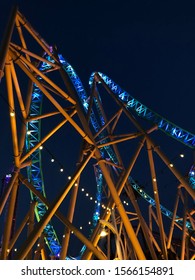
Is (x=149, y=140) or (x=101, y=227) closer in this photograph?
(x=101, y=227)

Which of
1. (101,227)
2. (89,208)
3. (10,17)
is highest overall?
(10,17)

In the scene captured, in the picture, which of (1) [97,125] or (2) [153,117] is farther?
(2) [153,117]

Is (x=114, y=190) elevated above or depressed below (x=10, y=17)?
below

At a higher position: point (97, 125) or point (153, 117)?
point (153, 117)

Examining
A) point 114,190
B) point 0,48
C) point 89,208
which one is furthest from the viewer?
point 89,208

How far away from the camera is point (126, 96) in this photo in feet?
93.0

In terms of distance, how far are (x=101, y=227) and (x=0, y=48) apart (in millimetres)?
7668

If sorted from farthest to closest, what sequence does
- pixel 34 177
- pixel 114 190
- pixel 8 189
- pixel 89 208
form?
1. pixel 89 208
2. pixel 34 177
3. pixel 114 190
4. pixel 8 189

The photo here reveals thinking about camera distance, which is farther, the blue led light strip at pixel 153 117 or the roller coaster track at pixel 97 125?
the blue led light strip at pixel 153 117

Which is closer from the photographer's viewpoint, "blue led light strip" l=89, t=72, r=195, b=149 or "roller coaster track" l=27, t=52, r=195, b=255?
"roller coaster track" l=27, t=52, r=195, b=255
